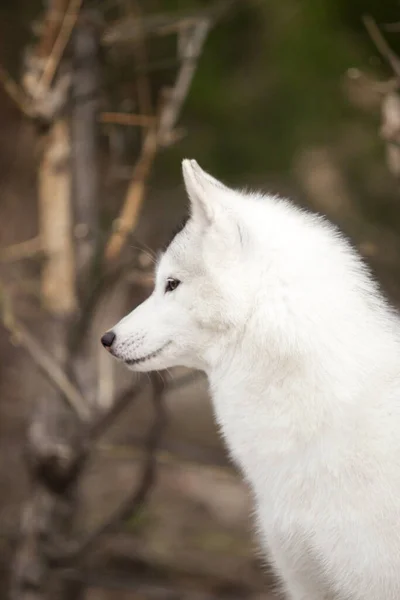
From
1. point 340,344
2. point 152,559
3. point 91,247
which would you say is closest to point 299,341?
point 340,344

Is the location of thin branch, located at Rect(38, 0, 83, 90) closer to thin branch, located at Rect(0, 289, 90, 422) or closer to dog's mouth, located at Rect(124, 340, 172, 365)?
thin branch, located at Rect(0, 289, 90, 422)

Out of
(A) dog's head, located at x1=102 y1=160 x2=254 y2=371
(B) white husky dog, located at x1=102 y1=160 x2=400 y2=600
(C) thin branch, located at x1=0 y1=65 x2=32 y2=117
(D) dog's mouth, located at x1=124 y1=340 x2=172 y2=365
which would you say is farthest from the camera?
(C) thin branch, located at x1=0 y1=65 x2=32 y2=117

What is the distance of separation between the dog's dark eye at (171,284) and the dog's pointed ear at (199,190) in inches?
8.3

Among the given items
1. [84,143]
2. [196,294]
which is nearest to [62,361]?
[84,143]

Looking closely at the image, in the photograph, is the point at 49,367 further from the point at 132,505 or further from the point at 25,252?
the point at 132,505

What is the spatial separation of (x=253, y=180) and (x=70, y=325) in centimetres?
372

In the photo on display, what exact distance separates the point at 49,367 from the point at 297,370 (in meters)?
1.71

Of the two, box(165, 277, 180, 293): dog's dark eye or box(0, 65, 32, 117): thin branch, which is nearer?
box(165, 277, 180, 293): dog's dark eye

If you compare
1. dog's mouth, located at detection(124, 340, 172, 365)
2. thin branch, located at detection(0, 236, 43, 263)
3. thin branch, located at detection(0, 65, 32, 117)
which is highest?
thin branch, located at detection(0, 65, 32, 117)

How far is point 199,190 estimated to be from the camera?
2.69 meters

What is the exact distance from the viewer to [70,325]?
4.39 m

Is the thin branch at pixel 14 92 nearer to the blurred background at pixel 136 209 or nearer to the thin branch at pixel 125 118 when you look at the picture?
the blurred background at pixel 136 209

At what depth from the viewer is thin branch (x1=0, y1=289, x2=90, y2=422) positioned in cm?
396

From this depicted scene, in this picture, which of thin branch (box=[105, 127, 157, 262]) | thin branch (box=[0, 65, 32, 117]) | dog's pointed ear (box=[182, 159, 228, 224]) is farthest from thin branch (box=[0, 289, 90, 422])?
dog's pointed ear (box=[182, 159, 228, 224])
